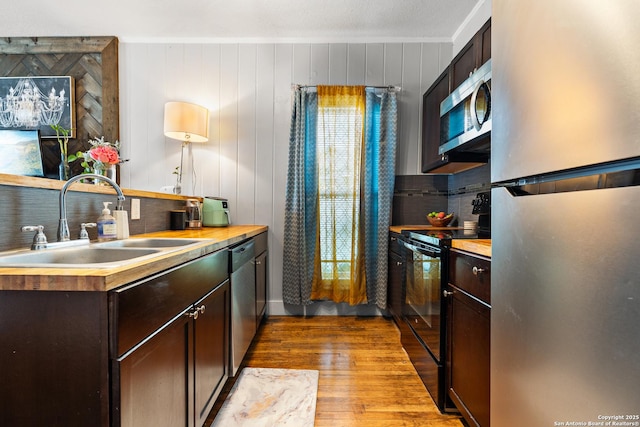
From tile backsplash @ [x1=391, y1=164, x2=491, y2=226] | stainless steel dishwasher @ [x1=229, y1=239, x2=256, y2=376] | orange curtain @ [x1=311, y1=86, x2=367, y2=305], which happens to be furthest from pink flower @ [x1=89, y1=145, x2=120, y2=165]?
tile backsplash @ [x1=391, y1=164, x2=491, y2=226]

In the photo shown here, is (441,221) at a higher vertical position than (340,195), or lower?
lower

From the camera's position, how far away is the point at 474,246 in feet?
4.03

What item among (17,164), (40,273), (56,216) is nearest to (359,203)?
(56,216)

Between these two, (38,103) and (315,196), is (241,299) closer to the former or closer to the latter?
(315,196)

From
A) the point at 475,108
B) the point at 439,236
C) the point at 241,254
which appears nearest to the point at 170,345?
the point at 241,254

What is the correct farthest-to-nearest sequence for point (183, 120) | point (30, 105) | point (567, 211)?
1. point (30, 105)
2. point (183, 120)
3. point (567, 211)

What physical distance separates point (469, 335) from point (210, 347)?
114 cm

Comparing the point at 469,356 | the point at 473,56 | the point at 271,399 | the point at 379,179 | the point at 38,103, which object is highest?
the point at 38,103

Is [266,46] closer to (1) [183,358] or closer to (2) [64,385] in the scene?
(1) [183,358]

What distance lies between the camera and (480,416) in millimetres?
1192

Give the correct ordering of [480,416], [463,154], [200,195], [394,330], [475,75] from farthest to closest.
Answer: [200,195], [394,330], [463,154], [475,75], [480,416]

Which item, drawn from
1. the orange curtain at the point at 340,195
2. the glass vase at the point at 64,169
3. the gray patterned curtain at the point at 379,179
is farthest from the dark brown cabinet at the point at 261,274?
the glass vase at the point at 64,169

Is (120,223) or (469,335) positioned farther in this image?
(120,223)

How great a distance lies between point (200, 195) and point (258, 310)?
1272 millimetres
